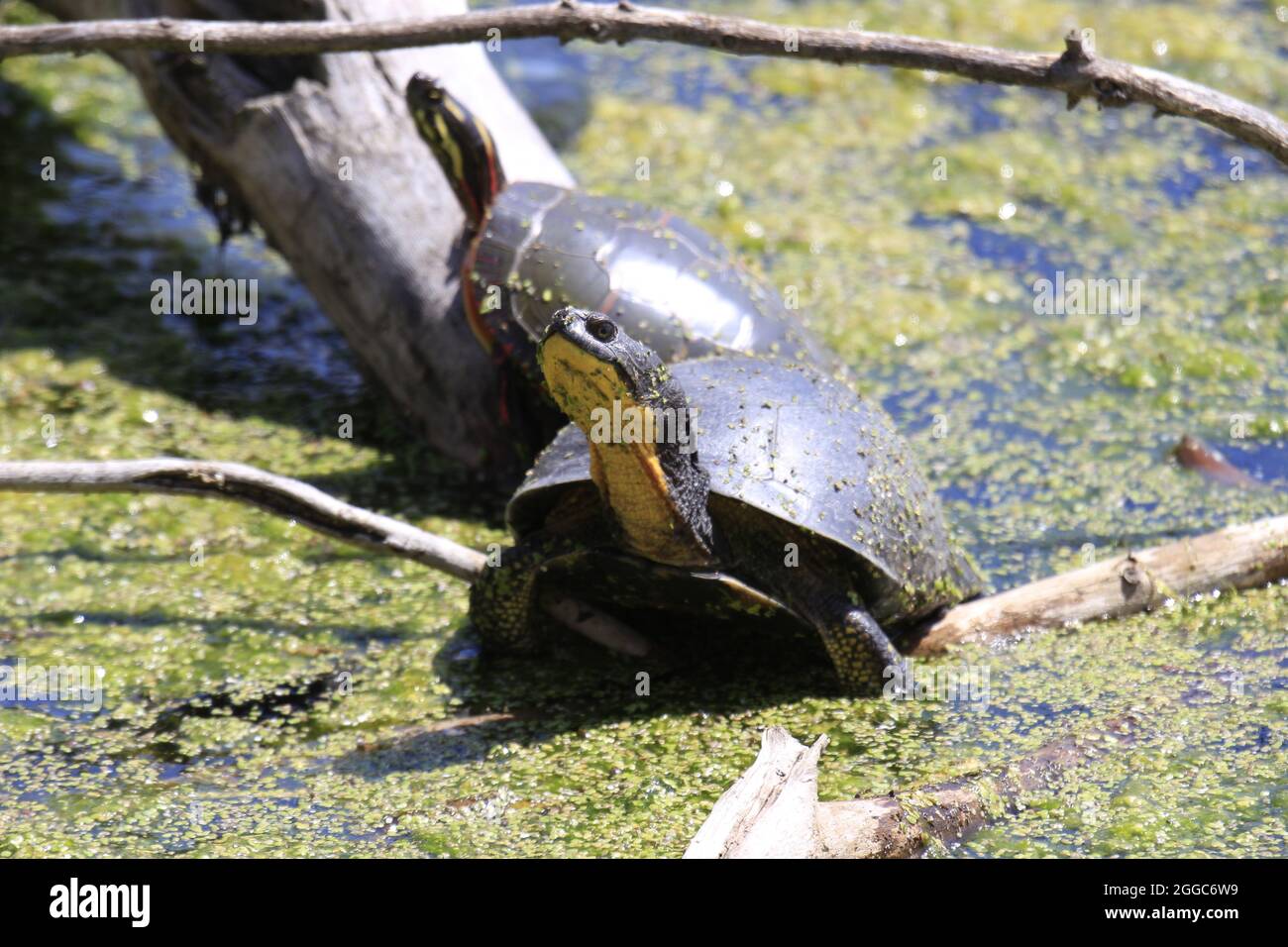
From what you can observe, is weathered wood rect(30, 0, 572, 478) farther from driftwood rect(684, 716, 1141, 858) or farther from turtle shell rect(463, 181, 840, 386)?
driftwood rect(684, 716, 1141, 858)

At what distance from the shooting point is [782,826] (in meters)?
2.94

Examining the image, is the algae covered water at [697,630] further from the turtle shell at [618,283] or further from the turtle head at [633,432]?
the turtle shell at [618,283]

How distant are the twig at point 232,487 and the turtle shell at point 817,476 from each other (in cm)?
34

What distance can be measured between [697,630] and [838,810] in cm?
109

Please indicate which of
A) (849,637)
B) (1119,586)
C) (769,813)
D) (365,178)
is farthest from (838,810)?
(365,178)

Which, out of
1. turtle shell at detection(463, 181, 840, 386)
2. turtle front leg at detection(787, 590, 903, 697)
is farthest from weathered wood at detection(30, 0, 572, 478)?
turtle front leg at detection(787, 590, 903, 697)

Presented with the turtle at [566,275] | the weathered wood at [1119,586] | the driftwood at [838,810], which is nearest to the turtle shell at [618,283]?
the turtle at [566,275]

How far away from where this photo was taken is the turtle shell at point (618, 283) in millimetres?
4664

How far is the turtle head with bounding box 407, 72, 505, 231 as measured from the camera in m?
5.13

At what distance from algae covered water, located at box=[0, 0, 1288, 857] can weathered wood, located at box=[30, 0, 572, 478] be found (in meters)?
0.19

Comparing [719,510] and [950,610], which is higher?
[719,510]

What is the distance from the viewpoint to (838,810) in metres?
3.16

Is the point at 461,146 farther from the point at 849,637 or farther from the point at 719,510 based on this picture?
the point at 849,637

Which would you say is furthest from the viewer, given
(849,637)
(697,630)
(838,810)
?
(697,630)
